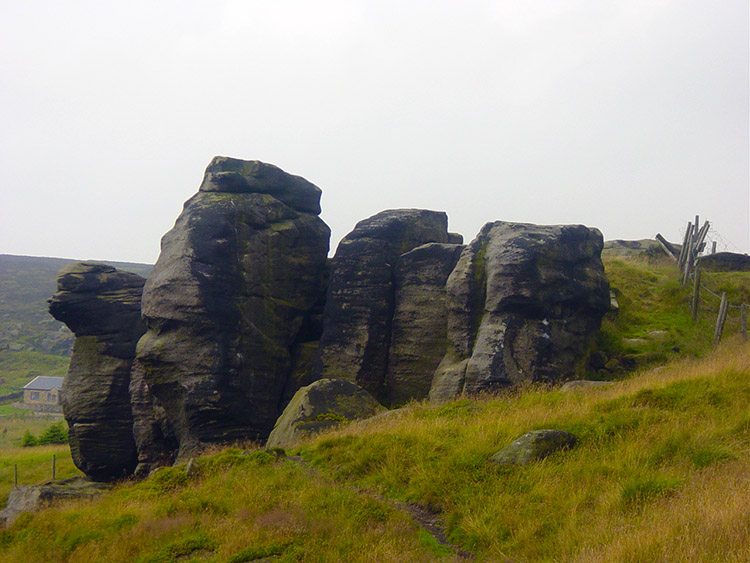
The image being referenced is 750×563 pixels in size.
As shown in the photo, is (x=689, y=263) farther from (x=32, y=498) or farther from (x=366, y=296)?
(x=32, y=498)

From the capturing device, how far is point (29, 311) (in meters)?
140

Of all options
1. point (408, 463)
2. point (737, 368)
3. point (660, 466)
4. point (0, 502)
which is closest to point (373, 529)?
point (408, 463)

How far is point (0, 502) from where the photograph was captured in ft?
91.2

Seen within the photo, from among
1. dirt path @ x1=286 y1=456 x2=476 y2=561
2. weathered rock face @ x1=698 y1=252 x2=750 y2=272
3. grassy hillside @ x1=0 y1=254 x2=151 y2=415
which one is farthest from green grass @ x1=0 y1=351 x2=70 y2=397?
dirt path @ x1=286 y1=456 x2=476 y2=561

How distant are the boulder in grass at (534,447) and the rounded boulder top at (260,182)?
65.9 ft

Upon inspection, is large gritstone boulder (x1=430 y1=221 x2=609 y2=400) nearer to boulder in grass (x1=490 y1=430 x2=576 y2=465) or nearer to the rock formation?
the rock formation

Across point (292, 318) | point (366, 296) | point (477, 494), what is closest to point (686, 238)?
point (366, 296)

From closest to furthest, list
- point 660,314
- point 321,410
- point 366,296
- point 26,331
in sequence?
point 321,410, point 660,314, point 366,296, point 26,331

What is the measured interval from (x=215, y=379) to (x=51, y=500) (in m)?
7.75

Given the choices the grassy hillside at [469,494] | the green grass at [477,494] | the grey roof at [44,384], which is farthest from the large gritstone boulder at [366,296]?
the grey roof at [44,384]

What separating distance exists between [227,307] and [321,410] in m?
8.02

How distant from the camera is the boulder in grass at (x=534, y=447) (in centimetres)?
1107

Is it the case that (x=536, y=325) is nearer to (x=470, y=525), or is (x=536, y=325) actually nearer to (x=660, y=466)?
(x=660, y=466)

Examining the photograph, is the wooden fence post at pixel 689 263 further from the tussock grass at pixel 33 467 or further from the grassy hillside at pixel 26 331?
the grassy hillside at pixel 26 331
